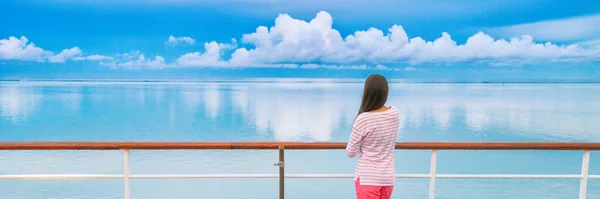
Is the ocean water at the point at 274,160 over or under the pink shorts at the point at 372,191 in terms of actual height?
under

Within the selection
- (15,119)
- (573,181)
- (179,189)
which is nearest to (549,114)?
(573,181)

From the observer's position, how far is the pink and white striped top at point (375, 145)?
1.54m

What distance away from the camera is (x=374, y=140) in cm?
157

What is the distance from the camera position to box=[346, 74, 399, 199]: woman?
151 cm

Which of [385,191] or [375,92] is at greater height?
[375,92]

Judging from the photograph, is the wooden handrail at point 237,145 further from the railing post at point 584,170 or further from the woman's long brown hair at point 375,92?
the woman's long brown hair at point 375,92

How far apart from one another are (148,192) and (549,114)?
29.6 metres

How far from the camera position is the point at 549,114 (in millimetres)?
31453

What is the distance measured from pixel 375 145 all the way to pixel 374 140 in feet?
0.10

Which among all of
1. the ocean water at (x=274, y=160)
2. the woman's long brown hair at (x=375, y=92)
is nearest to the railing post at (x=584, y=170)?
the woman's long brown hair at (x=375, y=92)

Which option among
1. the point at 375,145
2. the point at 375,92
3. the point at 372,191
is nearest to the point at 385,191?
the point at 372,191

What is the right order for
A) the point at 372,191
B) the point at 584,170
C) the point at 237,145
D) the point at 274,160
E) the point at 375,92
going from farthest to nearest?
the point at 274,160 < the point at 584,170 < the point at 237,145 < the point at 372,191 < the point at 375,92

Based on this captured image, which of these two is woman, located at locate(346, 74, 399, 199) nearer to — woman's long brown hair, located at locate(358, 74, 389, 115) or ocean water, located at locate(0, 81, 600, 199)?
woman's long brown hair, located at locate(358, 74, 389, 115)

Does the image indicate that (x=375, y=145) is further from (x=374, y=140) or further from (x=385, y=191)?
(x=385, y=191)
